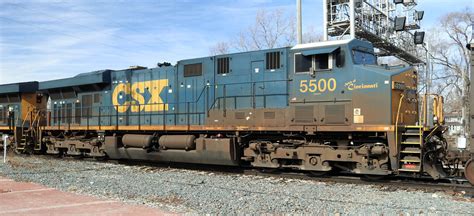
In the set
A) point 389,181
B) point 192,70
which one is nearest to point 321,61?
point 389,181

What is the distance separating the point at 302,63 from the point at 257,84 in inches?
62.9

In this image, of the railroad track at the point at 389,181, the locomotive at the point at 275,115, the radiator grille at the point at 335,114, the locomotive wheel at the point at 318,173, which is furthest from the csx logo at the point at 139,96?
the radiator grille at the point at 335,114

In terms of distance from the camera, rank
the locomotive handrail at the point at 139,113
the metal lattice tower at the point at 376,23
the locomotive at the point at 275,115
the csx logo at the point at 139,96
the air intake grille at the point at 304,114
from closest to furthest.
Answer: the locomotive at the point at 275,115 → the air intake grille at the point at 304,114 → the locomotive handrail at the point at 139,113 → the csx logo at the point at 139,96 → the metal lattice tower at the point at 376,23

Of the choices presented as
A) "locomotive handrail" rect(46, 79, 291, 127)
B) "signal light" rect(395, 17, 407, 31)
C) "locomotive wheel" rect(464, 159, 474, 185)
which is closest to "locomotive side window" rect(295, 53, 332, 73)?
"locomotive handrail" rect(46, 79, 291, 127)

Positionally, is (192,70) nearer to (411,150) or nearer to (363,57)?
(363,57)

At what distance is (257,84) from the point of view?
12.1 metres

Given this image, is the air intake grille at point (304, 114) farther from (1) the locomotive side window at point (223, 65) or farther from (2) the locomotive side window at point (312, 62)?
(1) the locomotive side window at point (223, 65)

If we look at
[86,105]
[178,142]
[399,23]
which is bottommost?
[178,142]

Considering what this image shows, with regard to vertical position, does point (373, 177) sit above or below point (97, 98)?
below

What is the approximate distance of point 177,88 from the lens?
46.7ft

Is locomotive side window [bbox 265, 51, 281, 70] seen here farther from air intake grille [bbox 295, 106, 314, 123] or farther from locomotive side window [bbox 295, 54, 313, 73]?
air intake grille [bbox 295, 106, 314, 123]

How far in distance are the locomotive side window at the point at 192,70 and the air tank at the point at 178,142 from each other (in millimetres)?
2052

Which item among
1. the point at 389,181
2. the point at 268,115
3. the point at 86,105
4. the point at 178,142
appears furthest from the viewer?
the point at 86,105

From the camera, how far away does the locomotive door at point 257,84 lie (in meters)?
12.0
